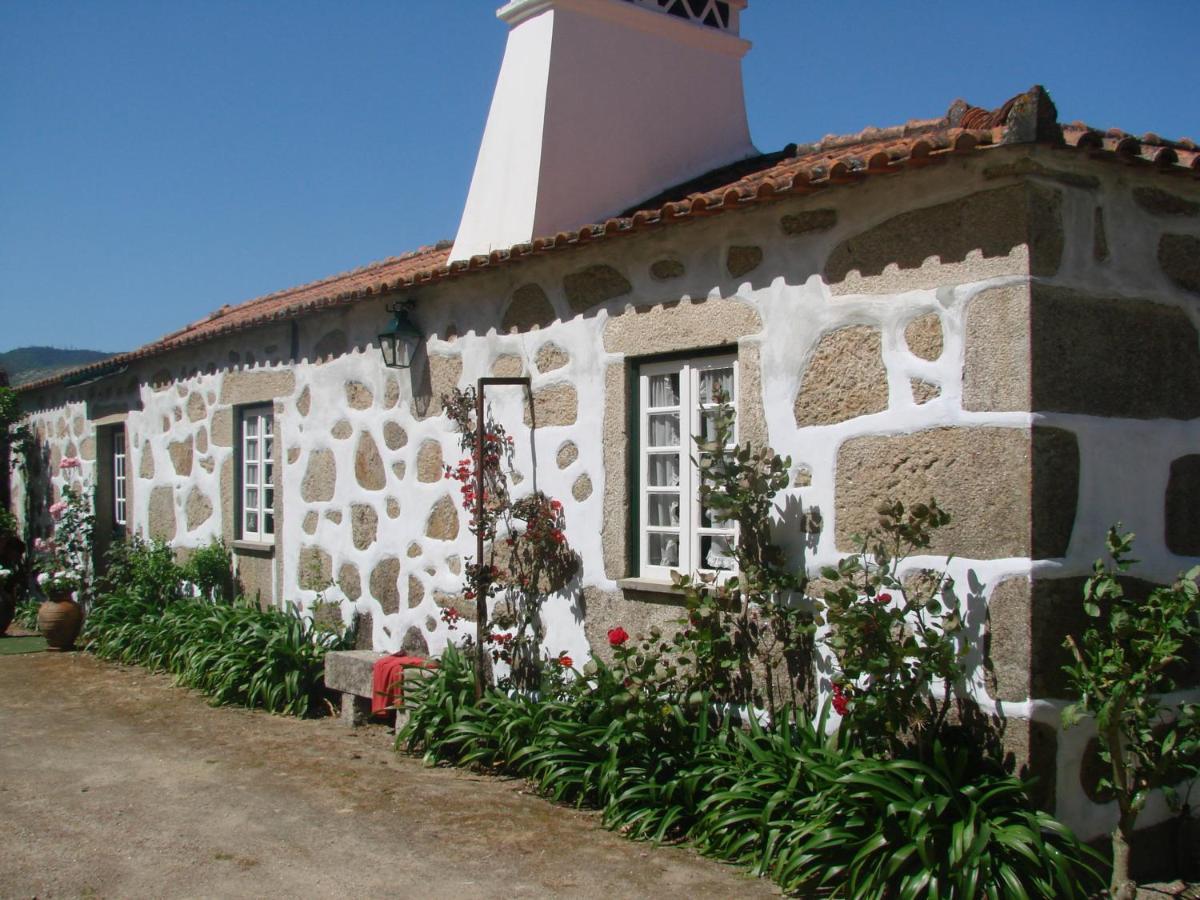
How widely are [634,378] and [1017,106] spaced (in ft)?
8.08

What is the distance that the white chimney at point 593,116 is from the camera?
762 cm

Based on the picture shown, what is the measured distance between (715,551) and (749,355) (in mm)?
979

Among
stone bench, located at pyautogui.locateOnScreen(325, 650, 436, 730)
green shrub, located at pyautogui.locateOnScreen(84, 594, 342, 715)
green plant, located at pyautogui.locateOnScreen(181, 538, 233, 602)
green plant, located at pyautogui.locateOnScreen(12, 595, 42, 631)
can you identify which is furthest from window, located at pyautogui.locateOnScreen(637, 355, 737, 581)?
green plant, located at pyautogui.locateOnScreen(12, 595, 42, 631)

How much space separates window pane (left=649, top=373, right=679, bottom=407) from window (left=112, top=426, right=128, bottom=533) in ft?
27.4

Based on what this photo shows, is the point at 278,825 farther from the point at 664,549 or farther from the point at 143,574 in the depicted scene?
the point at 143,574

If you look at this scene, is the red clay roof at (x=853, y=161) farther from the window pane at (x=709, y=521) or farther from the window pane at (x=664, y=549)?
the window pane at (x=664, y=549)

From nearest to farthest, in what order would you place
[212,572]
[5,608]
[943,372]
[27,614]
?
1. [943,372]
2. [212,572]
3. [5,608]
4. [27,614]

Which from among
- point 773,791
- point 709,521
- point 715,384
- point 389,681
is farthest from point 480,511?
point 773,791

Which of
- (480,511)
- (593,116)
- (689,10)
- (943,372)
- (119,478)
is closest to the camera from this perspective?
(943,372)

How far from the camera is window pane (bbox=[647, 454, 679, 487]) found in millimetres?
6074

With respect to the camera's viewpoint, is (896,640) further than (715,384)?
No

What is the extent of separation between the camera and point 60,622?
10906 millimetres

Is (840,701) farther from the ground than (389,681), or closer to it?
farther from the ground

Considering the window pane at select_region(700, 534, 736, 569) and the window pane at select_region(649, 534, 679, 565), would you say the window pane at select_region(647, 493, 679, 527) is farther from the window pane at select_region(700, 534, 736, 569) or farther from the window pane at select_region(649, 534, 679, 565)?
the window pane at select_region(700, 534, 736, 569)
